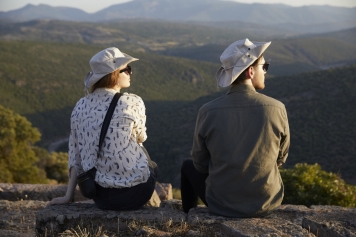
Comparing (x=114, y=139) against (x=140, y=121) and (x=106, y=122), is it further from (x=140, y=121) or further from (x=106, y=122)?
(x=140, y=121)

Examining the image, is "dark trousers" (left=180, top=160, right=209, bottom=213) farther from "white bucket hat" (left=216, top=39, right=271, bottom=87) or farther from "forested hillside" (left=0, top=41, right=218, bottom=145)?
"forested hillside" (left=0, top=41, right=218, bottom=145)

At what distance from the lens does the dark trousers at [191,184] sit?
3.83 metres

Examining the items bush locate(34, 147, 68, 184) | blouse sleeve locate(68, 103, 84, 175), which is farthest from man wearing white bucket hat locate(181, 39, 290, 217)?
bush locate(34, 147, 68, 184)

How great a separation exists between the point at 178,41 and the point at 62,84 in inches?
4748

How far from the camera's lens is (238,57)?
3.43 metres

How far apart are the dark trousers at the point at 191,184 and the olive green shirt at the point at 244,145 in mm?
360

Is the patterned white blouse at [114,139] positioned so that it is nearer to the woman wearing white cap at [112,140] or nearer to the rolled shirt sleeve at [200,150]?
the woman wearing white cap at [112,140]

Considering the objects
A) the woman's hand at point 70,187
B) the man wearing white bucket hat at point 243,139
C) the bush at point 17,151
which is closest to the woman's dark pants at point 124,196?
the woman's hand at point 70,187

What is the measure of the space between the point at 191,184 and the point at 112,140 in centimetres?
80

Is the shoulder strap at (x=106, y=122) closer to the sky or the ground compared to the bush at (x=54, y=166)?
closer to the sky

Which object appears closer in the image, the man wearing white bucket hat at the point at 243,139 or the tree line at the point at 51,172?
the man wearing white bucket hat at the point at 243,139

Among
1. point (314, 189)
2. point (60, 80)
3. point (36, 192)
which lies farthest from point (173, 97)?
point (36, 192)

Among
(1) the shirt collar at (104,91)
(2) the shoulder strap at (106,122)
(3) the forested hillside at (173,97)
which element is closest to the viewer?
(2) the shoulder strap at (106,122)

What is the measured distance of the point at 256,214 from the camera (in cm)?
344
